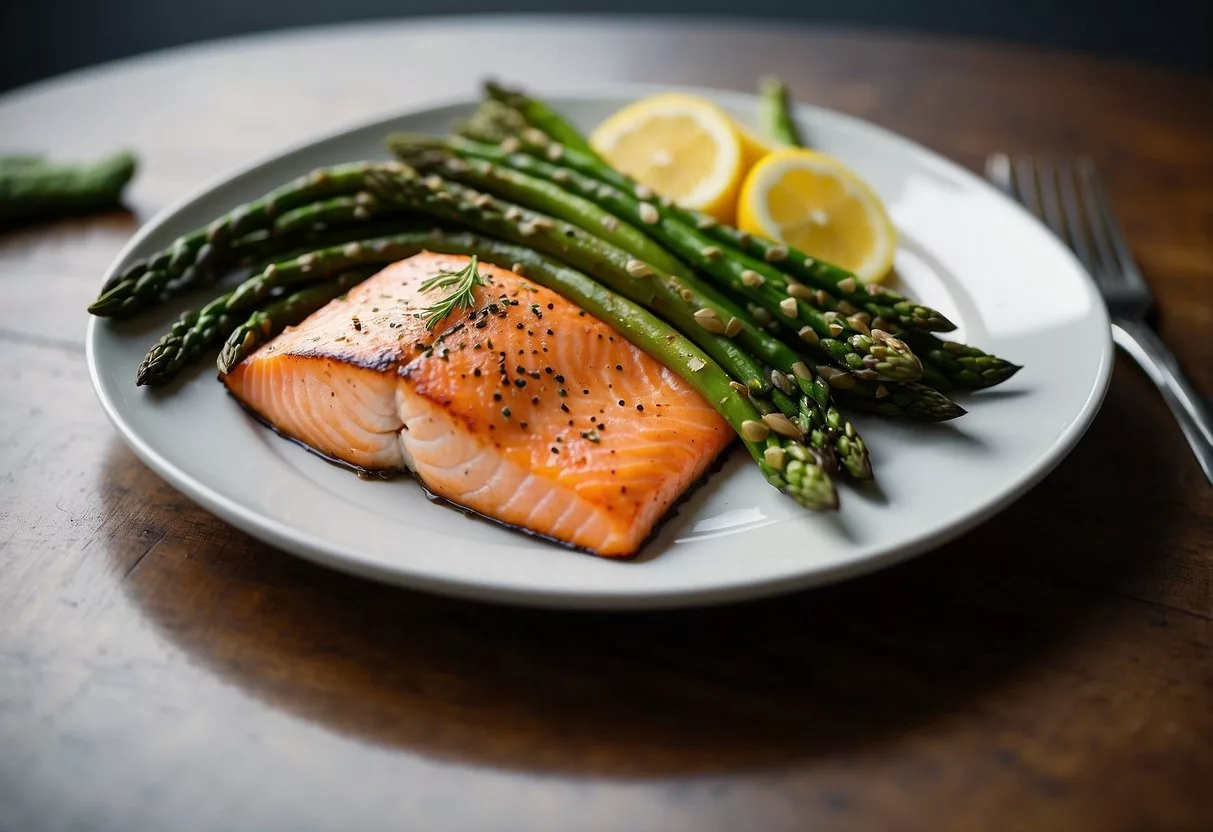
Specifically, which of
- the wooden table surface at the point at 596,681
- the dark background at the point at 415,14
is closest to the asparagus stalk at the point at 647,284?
the wooden table surface at the point at 596,681

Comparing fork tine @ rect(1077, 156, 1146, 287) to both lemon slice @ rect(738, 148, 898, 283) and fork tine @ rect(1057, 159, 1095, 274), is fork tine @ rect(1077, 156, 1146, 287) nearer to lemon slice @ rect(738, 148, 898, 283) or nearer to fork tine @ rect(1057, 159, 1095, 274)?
fork tine @ rect(1057, 159, 1095, 274)

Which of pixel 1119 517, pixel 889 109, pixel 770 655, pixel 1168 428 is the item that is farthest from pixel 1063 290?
pixel 889 109

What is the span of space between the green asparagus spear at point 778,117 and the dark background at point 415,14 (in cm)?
390

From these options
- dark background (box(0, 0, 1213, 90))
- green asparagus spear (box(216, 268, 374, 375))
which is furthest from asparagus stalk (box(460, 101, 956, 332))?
dark background (box(0, 0, 1213, 90))

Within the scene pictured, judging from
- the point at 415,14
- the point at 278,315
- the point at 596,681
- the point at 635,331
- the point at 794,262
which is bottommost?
the point at 415,14

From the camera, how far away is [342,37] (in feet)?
17.9

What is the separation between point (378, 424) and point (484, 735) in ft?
3.16

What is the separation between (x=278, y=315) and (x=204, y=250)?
401 mm

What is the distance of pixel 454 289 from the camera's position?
3.00 meters

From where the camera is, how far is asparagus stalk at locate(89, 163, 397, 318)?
3080mm

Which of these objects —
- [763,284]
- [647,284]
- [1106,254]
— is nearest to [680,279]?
[647,284]

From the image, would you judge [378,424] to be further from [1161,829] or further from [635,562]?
[1161,829]

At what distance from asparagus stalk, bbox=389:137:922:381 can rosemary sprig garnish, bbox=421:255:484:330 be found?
66cm

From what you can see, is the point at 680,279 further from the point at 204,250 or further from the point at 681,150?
the point at 204,250
